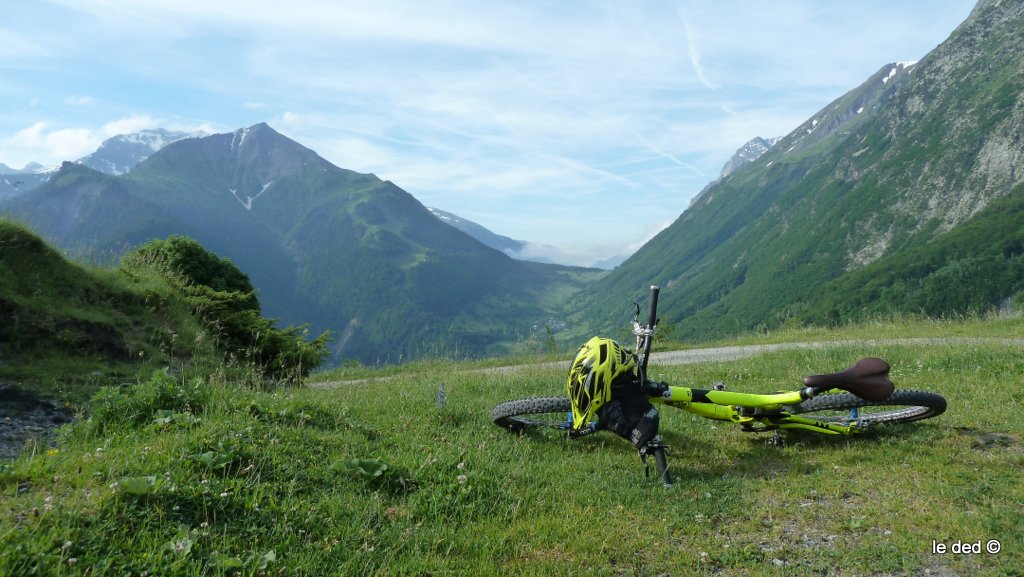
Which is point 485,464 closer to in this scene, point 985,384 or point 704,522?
point 704,522

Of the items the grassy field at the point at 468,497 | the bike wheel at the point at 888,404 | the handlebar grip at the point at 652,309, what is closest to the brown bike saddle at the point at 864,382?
the bike wheel at the point at 888,404

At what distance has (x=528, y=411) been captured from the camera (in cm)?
868

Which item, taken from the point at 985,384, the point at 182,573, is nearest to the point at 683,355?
the point at 985,384

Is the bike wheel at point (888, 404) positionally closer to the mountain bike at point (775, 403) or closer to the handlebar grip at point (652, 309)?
the mountain bike at point (775, 403)

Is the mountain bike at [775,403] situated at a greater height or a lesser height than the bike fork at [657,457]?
greater

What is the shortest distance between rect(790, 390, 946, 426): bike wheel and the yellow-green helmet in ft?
8.68

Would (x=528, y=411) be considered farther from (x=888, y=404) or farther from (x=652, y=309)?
(x=888, y=404)

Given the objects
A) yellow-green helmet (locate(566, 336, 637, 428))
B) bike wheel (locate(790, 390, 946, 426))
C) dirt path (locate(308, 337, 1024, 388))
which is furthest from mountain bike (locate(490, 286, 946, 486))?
dirt path (locate(308, 337, 1024, 388))

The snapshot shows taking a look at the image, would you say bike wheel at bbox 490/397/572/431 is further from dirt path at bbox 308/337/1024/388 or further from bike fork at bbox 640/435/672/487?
dirt path at bbox 308/337/1024/388

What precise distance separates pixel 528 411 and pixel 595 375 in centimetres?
162

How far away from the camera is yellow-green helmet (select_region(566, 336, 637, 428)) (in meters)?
7.52

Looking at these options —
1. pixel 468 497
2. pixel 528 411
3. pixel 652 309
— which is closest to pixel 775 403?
pixel 652 309

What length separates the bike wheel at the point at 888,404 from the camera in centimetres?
819

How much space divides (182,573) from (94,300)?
1174 centimetres
